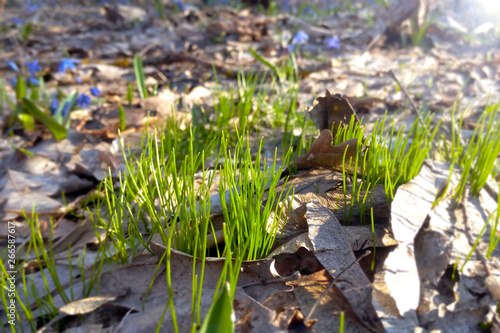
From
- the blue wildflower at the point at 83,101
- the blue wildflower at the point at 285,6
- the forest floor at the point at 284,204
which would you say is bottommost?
the forest floor at the point at 284,204

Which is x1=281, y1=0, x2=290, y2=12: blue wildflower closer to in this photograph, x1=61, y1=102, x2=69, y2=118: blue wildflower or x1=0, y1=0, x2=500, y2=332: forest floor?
x1=0, y1=0, x2=500, y2=332: forest floor

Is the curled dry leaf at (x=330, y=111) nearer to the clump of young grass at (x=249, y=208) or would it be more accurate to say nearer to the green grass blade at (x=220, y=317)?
the clump of young grass at (x=249, y=208)

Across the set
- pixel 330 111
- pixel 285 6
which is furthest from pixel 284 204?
pixel 285 6

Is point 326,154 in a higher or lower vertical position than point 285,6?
lower

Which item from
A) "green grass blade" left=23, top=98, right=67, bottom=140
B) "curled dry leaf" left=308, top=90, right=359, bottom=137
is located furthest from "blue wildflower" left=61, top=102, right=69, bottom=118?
"curled dry leaf" left=308, top=90, right=359, bottom=137

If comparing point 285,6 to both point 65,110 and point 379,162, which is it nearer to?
point 65,110

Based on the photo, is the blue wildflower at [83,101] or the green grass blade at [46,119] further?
the blue wildflower at [83,101]

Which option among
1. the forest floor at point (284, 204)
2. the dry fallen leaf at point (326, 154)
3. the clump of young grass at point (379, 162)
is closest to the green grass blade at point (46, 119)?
the forest floor at point (284, 204)

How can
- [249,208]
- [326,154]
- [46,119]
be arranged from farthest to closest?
1. [46,119]
2. [326,154]
3. [249,208]

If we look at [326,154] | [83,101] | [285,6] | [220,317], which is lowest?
[220,317]

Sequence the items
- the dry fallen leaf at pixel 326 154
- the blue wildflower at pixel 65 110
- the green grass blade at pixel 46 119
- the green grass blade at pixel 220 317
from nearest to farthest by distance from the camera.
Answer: the green grass blade at pixel 220 317 < the dry fallen leaf at pixel 326 154 < the green grass blade at pixel 46 119 < the blue wildflower at pixel 65 110

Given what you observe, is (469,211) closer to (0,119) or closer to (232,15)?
(0,119)
